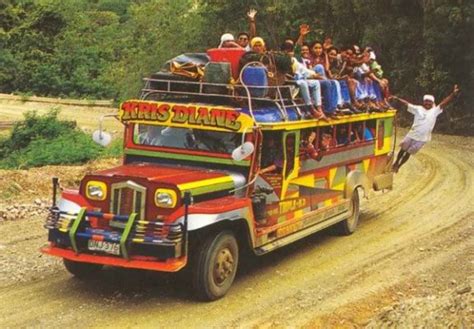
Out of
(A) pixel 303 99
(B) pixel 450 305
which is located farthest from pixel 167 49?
(B) pixel 450 305

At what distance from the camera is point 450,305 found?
6898mm

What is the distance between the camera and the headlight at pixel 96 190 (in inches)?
332

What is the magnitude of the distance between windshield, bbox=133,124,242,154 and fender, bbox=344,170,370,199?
10.8ft

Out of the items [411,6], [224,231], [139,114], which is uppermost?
[411,6]

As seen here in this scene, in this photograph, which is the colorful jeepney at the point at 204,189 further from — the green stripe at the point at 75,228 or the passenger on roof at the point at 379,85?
the passenger on roof at the point at 379,85

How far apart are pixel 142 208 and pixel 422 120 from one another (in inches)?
309

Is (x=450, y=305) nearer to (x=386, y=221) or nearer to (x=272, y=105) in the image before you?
(x=272, y=105)

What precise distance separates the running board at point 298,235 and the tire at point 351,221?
218 mm

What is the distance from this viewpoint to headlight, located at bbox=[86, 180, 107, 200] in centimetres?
842

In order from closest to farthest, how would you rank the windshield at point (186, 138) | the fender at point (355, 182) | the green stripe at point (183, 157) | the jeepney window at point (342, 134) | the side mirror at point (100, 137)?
the green stripe at point (183, 157), the windshield at point (186, 138), the side mirror at point (100, 137), the jeepney window at point (342, 134), the fender at point (355, 182)

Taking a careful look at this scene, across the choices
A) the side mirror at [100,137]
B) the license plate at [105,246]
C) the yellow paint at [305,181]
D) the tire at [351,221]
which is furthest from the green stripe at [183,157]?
the tire at [351,221]

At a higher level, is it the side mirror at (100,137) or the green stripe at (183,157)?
the side mirror at (100,137)

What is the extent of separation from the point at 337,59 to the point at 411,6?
16048 millimetres

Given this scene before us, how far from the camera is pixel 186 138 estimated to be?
31.7ft
